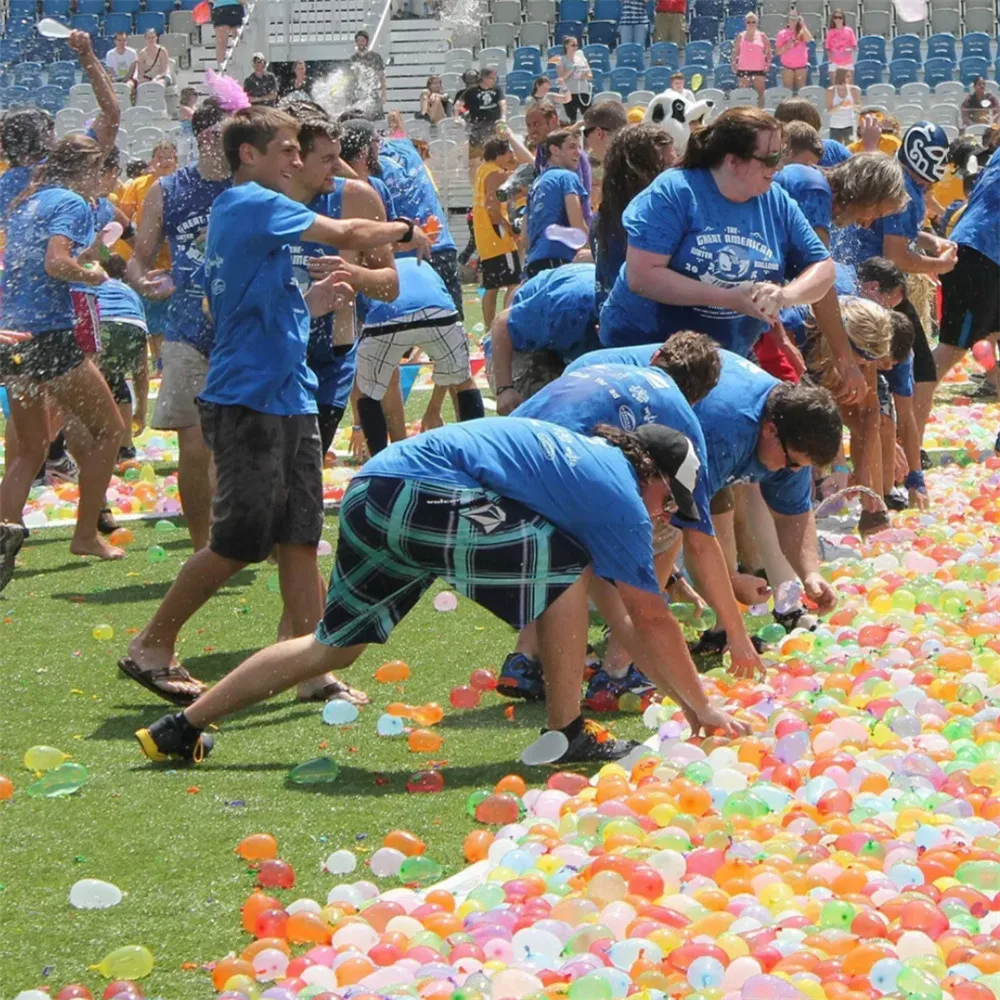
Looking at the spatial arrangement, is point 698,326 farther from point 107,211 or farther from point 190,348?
point 107,211

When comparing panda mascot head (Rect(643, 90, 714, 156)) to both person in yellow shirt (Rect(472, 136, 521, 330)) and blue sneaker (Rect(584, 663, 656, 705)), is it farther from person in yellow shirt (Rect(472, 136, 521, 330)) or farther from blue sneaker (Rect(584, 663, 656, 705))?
person in yellow shirt (Rect(472, 136, 521, 330))

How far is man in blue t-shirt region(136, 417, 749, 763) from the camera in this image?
4434 millimetres

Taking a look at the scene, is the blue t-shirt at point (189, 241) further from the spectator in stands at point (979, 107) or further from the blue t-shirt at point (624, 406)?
the spectator in stands at point (979, 107)

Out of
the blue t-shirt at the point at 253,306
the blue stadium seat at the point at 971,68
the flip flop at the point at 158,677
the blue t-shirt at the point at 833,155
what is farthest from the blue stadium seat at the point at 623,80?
the flip flop at the point at 158,677

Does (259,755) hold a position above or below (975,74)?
below

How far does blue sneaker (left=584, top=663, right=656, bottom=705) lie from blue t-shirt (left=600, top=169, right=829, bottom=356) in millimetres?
1228

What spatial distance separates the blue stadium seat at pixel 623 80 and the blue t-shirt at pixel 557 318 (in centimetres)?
1955

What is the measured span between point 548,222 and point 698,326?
147 inches

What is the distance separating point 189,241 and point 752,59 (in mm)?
18661

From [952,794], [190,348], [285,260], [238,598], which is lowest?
[238,598]

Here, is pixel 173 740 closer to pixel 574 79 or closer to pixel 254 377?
pixel 254 377

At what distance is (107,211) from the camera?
10.0 meters

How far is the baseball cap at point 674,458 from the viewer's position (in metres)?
4.44

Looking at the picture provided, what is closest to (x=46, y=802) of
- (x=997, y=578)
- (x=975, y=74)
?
(x=997, y=578)
